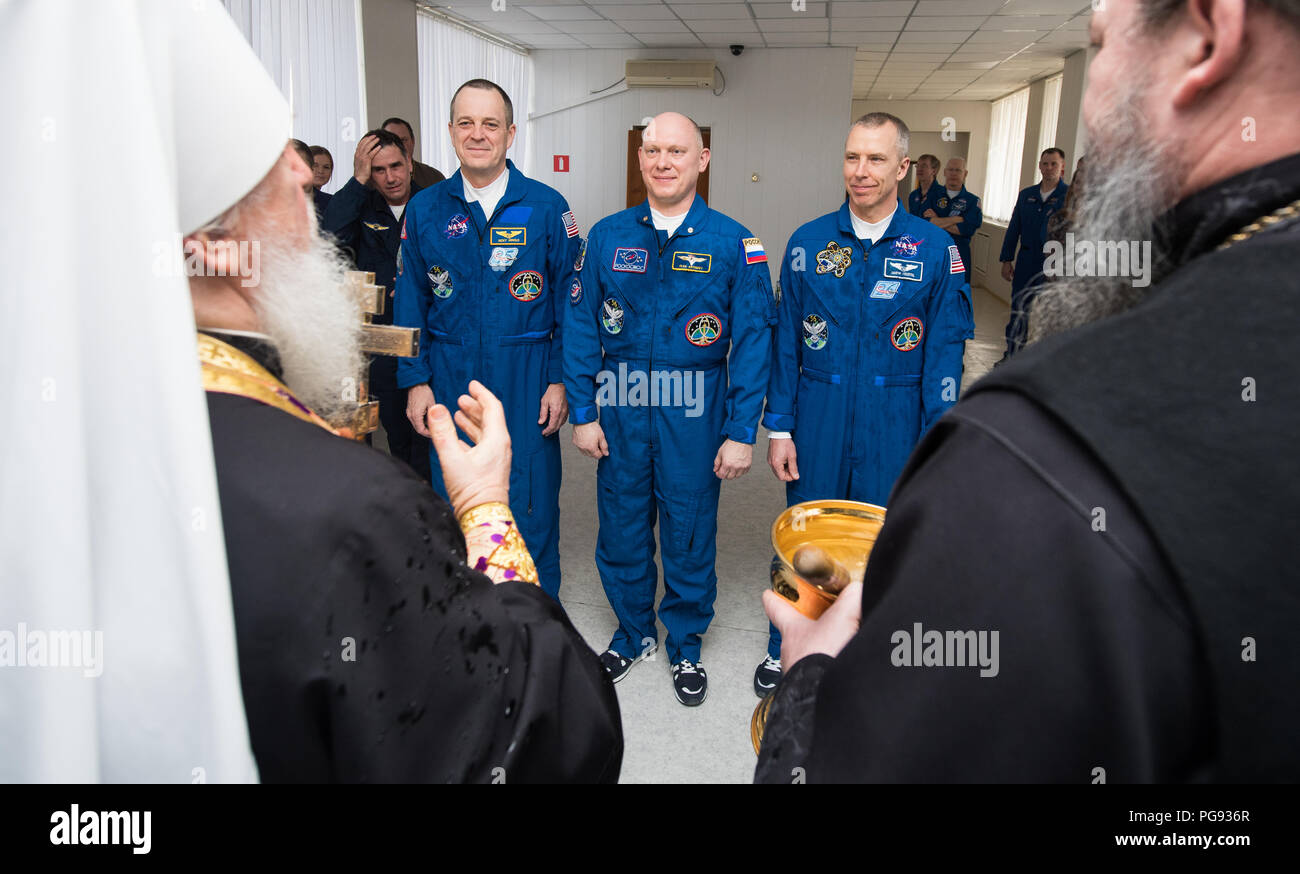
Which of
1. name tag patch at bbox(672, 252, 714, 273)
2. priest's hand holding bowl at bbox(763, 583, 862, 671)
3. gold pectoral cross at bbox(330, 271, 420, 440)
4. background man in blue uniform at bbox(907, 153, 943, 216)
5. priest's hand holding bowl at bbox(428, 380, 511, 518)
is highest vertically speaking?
background man in blue uniform at bbox(907, 153, 943, 216)

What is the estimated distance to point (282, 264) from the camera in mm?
954

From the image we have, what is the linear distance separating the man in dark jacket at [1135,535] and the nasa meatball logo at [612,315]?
1977 mm

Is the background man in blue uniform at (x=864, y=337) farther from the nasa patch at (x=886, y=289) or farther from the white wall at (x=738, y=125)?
the white wall at (x=738, y=125)

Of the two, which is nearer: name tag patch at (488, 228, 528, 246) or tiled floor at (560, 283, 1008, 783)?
tiled floor at (560, 283, 1008, 783)

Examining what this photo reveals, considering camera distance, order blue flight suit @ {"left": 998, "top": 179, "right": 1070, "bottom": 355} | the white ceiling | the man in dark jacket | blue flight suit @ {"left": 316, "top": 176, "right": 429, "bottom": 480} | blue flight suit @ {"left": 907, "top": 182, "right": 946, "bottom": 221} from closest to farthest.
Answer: the man in dark jacket → blue flight suit @ {"left": 316, "top": 176, "right": 429, "bottom": 480} → blue flight suit @ {"left": 998, "top": 179, "right": 1070, "bottom": 355} → the white ceiling → blue flight suit @ {"left": 907, "top": 182, "right": 946, "bottom": 221}

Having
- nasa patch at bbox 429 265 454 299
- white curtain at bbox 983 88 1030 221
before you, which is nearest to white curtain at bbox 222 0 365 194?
nasa patch at bbox 429 265 454 299

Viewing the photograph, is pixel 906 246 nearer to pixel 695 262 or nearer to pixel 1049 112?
pixel 695 262

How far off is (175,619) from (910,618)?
0.57 m

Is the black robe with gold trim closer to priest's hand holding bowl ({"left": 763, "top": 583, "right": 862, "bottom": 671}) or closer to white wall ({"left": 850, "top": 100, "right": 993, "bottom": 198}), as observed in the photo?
priest's hand holding bowl ({"left": 763, "top": 583, "right": 862, "bottom": 671})

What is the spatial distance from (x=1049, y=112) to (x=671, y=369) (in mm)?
10124

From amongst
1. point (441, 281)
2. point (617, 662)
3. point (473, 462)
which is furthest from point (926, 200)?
point (473, 462)

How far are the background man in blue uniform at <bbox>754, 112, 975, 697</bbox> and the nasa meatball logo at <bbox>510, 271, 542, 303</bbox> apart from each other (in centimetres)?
83

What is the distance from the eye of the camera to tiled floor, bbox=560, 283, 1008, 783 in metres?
2.20
